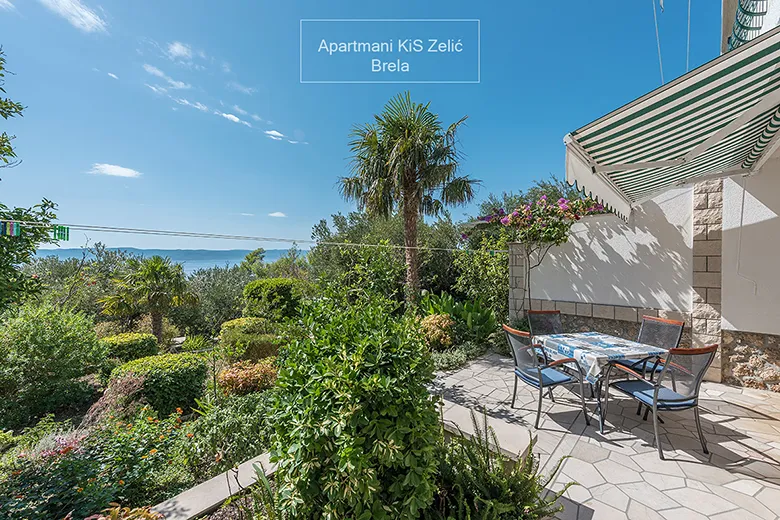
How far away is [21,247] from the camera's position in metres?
3.94

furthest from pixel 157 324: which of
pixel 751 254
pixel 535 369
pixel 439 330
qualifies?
pixel 751 254

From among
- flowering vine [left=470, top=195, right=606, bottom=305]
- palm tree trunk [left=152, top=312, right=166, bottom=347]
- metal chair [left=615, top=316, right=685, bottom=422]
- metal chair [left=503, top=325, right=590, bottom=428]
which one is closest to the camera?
metal chair [left=503, top=325, right=590, bottom=428]

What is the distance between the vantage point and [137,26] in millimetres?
5301

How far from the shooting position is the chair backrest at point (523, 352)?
13.3 feet

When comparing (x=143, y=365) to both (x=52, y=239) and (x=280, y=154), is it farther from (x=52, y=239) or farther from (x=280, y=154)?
(x=280, y=154)

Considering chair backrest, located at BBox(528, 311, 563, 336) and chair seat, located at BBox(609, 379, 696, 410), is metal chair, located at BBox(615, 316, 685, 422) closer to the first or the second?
chair seat, located at BBox(609, 379, 696, 410)

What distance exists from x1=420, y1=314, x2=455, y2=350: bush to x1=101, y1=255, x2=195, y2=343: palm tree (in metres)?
9.17

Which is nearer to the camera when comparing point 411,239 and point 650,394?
point 650,394

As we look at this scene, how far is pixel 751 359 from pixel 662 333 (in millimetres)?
1843

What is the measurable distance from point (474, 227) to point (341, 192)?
4.46m

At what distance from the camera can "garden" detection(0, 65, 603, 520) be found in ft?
5.22

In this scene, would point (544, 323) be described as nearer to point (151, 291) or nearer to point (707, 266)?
point (707, 266)

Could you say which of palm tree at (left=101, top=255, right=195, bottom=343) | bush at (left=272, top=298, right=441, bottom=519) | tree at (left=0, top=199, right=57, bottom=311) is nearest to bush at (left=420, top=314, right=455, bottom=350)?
bush at (left=272, top=298, right=441, bottom=519)

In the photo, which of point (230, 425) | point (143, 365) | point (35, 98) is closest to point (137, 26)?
point (35, 98)
